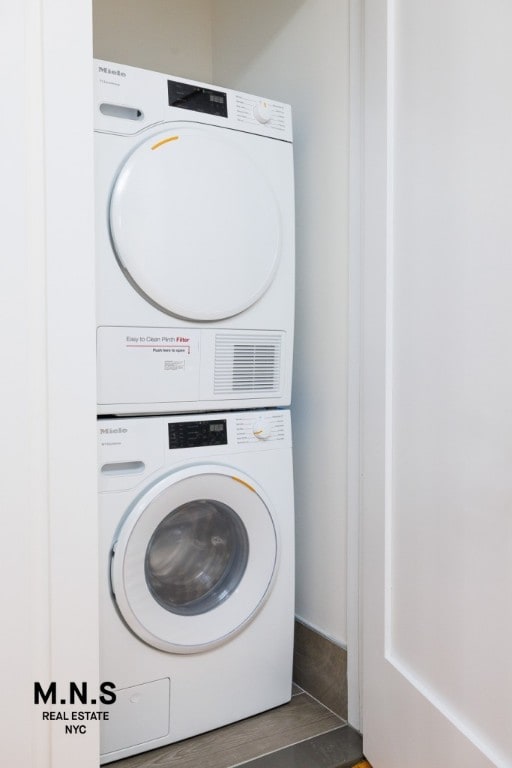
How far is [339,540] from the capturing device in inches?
68.9

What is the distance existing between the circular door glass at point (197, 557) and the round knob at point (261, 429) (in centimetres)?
21

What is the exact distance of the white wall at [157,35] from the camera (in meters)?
2.29

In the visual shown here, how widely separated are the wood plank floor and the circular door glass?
0.33 metres

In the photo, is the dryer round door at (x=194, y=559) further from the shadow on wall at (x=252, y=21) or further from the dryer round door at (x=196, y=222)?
the shadow on wall at (x=252, y=21)

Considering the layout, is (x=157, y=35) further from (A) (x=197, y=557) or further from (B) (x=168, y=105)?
(A) (x=197, y=557)

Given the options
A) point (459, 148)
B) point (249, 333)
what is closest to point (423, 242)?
point (459, 148)

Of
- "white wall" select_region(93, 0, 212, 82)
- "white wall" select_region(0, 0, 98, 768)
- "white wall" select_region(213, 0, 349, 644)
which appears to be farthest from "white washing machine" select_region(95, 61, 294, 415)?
"white wall" select_region(93, 0, 212, 82)

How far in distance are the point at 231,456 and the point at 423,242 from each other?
741mm

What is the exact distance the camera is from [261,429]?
172cm

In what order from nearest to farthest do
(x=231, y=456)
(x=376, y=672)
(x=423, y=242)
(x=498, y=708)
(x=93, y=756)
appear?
1. (x=498, y=708)
2. (x=93, y=756)
3. (x=423, y=242)
4. (x=376, y=672)
5. (x=231, y=456)

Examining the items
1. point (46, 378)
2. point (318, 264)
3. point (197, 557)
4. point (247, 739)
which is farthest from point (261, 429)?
point (247, 739)

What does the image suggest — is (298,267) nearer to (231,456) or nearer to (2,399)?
(231,456)

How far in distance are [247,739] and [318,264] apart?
52.1 inches

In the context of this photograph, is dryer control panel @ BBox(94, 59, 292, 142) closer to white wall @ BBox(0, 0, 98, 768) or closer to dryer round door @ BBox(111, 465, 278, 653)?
white wall @ BBox(0, 0, 98, 768)
